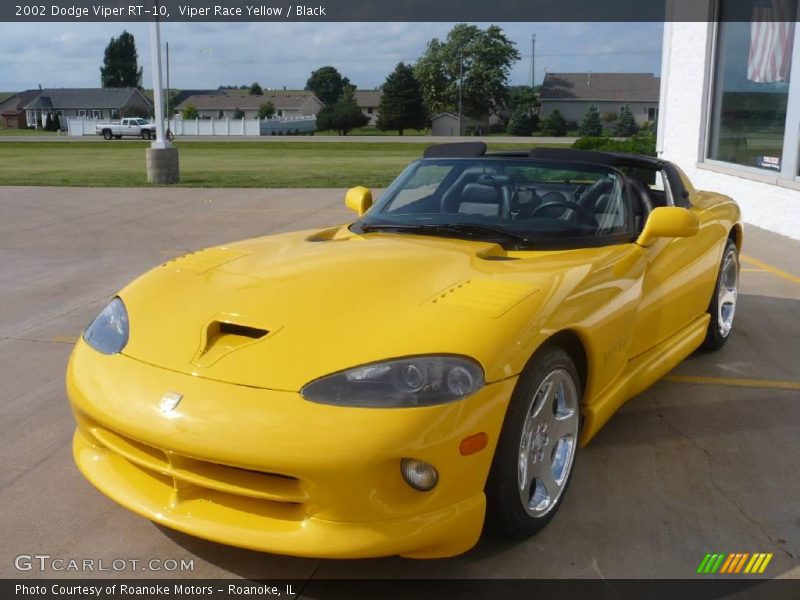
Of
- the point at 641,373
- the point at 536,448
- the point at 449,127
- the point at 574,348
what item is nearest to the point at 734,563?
the point at 536,448

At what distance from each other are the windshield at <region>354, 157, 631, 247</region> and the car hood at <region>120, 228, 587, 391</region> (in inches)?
9.3

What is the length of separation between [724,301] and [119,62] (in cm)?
12114

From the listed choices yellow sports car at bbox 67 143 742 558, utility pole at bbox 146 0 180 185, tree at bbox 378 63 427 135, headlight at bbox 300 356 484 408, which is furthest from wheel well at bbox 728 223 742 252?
tree at bbox 378 63 427 135

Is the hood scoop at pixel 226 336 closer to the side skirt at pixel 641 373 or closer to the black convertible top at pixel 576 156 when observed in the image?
the side skirt at pixel 641 373

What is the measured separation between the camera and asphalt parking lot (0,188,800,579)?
9.13 ft

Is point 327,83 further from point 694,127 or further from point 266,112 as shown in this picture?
point 694,127

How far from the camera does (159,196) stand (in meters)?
14.9

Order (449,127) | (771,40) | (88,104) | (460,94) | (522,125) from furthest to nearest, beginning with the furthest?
(88,104), (460,94), (449,127), (522,125), (771,40)

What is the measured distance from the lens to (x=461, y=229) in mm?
3777

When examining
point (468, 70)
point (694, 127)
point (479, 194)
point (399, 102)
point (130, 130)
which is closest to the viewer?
point (479, 194)

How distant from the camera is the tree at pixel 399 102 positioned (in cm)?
7856

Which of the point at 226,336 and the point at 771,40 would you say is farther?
the point at 771,40

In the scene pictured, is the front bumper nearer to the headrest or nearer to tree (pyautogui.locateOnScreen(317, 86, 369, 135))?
the headrest

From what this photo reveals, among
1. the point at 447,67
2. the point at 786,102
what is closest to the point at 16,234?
the point at 786,102
